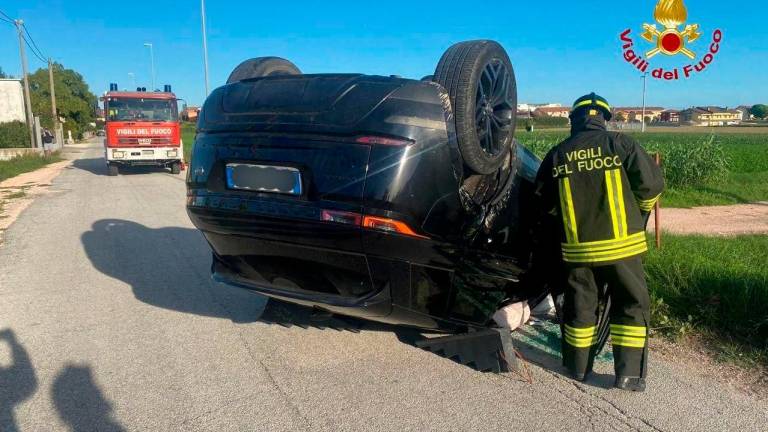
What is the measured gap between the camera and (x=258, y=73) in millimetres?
3980

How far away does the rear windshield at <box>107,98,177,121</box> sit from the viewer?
19.3 meters

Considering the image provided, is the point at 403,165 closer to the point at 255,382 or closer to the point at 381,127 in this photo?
the point at 381,127

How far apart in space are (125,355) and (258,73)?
6.87 ft

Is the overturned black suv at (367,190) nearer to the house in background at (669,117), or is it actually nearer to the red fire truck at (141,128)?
the red fire truck at (141,128)

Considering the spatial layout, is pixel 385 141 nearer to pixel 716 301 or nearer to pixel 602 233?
pixel 602 233

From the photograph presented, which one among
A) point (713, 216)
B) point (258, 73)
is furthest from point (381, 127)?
point (713, 216)

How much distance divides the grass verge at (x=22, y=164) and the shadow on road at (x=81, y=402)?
60.0ft

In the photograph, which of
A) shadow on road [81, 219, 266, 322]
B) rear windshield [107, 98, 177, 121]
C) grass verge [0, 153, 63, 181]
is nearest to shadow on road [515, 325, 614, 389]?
shadow on road [81, 219, 266, 322]

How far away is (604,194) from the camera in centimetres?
315

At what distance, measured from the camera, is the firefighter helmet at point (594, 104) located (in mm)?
3400

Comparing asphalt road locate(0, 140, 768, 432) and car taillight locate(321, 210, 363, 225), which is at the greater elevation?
car taillight locate(321, 210, 363, 225)

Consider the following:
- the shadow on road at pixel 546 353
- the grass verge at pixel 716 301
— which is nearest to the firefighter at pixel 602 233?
the shadow on road at pixel 546 353

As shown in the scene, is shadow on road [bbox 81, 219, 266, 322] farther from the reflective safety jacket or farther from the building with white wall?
the building with white wall

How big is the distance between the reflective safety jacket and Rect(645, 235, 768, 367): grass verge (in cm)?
118
